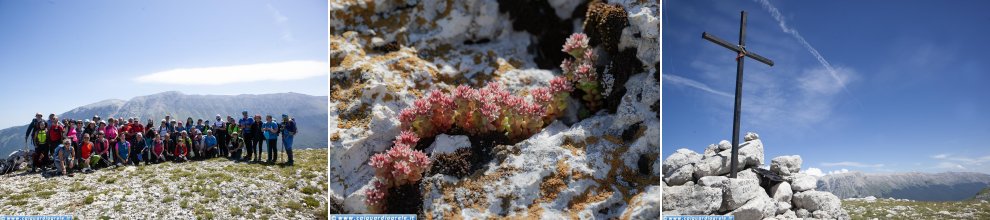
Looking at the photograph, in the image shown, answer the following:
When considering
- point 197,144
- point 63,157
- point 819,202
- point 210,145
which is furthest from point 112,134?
point 819,202

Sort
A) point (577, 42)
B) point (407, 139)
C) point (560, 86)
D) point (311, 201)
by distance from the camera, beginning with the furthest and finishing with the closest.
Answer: point (311, 201), point (577, 42), point (560, 86), point (407, 139)

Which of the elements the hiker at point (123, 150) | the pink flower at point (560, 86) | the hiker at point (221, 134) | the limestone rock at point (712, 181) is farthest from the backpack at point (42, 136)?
the limestone rock at point (712, 181)

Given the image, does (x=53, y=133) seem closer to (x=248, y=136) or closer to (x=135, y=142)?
(x=135, y=142)

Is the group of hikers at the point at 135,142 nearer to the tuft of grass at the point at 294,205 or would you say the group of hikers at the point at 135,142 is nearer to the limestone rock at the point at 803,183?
the tuft of grass at the point at 294,205

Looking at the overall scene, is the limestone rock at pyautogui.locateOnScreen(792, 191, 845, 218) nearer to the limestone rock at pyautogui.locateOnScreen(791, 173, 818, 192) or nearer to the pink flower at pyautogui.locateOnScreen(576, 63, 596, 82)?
the limestone rock at pyautogui.locateOnScreen(791, 173, 818, 192)

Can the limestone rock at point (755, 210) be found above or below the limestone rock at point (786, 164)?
below

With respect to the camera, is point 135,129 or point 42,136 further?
point 135,129

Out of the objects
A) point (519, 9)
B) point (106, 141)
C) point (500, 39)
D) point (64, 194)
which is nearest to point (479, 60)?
point (500, 39)

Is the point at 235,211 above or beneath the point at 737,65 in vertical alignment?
beneath
